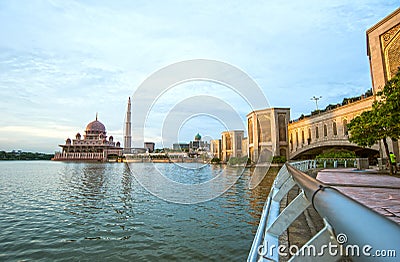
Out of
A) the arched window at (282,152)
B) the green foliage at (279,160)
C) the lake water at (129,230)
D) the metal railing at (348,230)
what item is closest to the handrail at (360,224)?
the metal railing at (348,230)

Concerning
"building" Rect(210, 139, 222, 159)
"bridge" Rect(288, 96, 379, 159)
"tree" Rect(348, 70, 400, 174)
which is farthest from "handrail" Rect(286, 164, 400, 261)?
"building" Rect(210, 139, 222, 159)

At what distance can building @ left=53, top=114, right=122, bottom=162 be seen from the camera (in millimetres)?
90475

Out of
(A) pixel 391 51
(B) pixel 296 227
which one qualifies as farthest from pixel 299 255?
(A) pixel 391 51

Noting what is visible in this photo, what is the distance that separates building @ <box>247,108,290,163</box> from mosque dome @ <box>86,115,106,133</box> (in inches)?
2718

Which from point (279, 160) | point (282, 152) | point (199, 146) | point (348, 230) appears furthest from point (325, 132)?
point (199, 146)

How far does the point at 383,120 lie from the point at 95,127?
317 ft

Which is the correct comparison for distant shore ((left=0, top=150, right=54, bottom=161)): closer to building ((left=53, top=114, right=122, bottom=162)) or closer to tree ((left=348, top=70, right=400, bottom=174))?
building ((left=53, top=114, right=122, bottom=162))

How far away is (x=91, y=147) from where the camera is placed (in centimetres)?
9181

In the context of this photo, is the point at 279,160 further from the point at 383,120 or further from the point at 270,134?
the point at 383,120

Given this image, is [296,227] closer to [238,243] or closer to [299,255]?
[238,243]

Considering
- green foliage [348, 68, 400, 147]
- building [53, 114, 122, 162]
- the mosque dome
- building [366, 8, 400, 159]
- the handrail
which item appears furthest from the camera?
the mosque dome

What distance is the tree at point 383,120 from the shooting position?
10609mm

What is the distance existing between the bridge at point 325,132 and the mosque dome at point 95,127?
75070 mm

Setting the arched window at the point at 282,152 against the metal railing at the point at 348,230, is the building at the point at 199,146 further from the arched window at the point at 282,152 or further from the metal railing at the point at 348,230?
the metal railing at the point at 348,230
